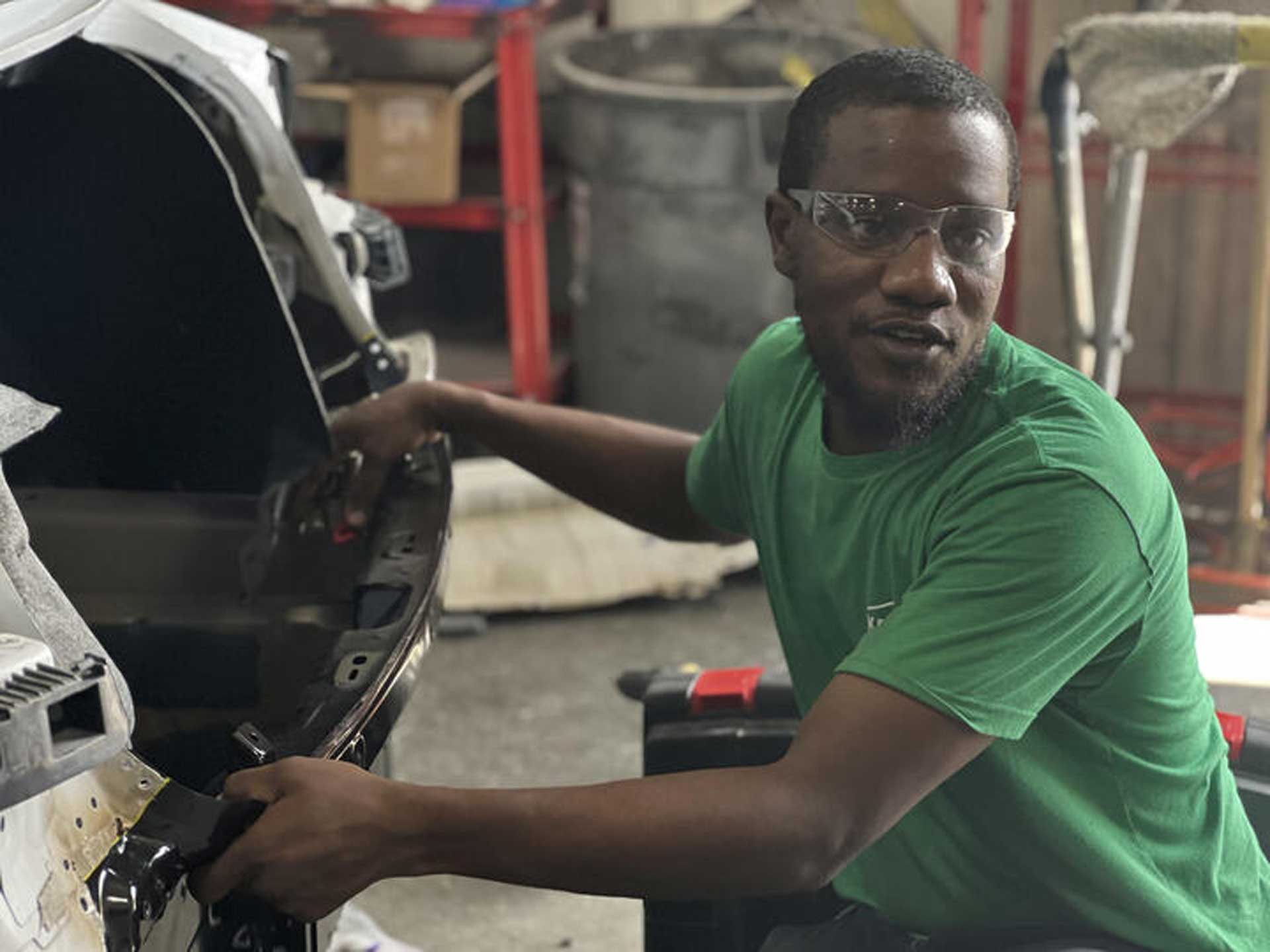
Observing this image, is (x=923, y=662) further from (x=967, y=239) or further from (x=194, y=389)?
(x=194, y=389)

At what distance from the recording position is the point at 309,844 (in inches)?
62.5

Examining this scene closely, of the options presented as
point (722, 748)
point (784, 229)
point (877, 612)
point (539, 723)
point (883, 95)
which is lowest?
point (539, 723)

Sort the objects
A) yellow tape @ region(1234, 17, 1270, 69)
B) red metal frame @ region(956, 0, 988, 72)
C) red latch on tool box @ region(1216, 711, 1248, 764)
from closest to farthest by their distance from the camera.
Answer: red latch on tool box @ region(1216, 711, 1248, 764), yellow tape @ region(1234, 17, 1270, 69), red metal frame @ region(956, 0, 988, 72)

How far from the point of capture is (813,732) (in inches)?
→ 65.6

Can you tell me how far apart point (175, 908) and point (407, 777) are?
7.48 ft

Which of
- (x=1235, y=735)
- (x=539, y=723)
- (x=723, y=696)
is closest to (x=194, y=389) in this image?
(x=723, y=696)

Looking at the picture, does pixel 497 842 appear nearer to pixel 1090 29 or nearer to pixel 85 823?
pixel 85 823

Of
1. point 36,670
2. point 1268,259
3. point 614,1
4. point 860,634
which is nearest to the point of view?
point 36,670

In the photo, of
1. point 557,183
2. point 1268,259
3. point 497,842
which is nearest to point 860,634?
point 497,842

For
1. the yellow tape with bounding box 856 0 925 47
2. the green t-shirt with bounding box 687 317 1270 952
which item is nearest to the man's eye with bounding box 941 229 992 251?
the green t-shirt with bounding box 687 317 1270 952

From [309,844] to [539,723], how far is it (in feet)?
8.00

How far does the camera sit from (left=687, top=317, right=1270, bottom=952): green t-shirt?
1689 millimetres

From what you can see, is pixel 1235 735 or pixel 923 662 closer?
pixel 923 662

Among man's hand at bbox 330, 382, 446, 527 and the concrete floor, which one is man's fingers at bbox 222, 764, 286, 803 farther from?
the concrete floor
